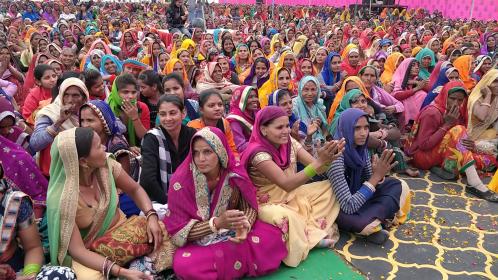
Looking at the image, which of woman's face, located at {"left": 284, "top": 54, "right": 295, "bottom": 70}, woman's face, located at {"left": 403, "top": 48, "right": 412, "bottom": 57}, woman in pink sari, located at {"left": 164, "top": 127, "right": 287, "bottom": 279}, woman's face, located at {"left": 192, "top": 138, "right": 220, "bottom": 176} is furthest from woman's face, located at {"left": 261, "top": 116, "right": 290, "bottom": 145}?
woman's face, located at {"left": 403, "top": 48, "right": 412, "bottom": 57}

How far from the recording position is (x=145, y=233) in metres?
2.57

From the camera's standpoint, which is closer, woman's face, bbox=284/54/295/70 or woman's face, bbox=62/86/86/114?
woman's face, bbox=62/86/86/114

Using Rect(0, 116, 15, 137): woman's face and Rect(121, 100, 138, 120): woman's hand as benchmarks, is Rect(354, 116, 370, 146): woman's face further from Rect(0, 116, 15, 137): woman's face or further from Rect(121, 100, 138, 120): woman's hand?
Rect(0, 116, 15, 137): woman's face

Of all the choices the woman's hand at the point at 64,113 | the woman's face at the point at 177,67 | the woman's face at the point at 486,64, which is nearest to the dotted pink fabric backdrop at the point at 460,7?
the woman's face at the point at 486,64

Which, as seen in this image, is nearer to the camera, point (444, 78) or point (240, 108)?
point (240, 108)

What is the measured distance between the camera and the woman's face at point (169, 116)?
10.2ft

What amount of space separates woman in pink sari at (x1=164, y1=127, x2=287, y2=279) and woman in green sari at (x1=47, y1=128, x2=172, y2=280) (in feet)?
0.57

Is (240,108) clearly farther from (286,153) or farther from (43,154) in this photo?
(43,154)

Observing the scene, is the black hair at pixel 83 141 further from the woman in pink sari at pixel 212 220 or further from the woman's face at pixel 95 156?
the woman in pink sari at pixel 212 220

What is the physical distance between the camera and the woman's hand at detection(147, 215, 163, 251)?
2555 millimetres

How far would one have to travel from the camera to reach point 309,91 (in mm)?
4480

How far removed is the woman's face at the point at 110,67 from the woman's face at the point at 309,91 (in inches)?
102

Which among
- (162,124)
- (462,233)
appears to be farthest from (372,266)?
(162,124)

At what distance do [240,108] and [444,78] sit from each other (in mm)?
2892
